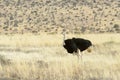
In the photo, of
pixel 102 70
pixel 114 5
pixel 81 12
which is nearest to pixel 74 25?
pixel 81 12

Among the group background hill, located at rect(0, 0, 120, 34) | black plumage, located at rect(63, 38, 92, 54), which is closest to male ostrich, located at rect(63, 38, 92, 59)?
black plumage, located at rect(63, 38, 92, 54)

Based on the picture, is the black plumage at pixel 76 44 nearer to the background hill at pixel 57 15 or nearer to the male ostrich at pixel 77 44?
the male ostrich at pixel 77 44

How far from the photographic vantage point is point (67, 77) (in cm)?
1095

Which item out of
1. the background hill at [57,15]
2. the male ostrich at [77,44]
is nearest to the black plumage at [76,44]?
the male ostrich at [77,44]

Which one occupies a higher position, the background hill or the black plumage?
the black plumage

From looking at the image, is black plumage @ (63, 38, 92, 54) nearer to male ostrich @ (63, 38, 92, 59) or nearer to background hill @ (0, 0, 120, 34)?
male ostrich @ (63, 38, 92, 59)

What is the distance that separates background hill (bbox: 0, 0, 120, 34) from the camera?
56.0 meters

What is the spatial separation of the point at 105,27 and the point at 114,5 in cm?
838

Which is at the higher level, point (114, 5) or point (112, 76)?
point (112, 76)

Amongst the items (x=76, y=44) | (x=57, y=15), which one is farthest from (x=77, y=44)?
(x=57, y=15)

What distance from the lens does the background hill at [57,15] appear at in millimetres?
55969

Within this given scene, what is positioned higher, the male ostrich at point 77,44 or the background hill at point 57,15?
the male ostrich at point 77,44

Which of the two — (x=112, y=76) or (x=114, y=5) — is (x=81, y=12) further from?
(x=112, y=76)

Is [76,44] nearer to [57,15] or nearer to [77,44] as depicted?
[77,44]
